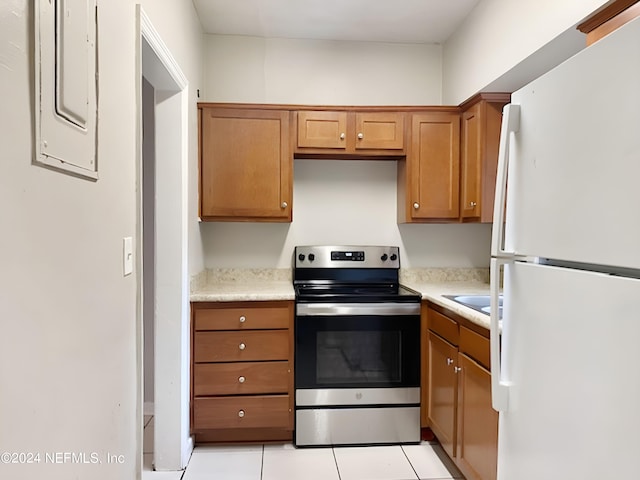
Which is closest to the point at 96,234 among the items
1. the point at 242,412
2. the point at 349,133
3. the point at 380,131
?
the point at 242,412

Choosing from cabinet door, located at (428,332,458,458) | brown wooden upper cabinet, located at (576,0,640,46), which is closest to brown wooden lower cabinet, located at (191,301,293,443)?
cabinet door, located at (428,332,458,458)

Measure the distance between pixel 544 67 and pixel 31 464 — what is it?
2.46m

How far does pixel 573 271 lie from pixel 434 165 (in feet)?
6.15

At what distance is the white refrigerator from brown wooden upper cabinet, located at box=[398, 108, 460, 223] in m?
1.47

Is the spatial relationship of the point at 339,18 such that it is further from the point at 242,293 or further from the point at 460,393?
the point at 460,393

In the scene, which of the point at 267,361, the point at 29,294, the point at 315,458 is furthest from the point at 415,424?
the point at 29,294

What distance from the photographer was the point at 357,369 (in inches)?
95.7

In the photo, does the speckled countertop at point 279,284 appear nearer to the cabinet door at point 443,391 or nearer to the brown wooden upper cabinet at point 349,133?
the cabinet door at point 443,391

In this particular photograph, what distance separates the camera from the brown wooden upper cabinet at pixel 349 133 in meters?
2.66

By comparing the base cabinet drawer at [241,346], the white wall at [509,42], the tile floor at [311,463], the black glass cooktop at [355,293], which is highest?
the white wall at [509,42]

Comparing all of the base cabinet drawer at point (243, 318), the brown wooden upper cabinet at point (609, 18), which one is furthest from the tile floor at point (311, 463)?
the brown wooden upper cabinet at point (609, 18)

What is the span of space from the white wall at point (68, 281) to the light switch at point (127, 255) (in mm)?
30

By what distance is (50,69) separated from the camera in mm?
855

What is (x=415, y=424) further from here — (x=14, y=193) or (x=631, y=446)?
(x=14, y=193)
